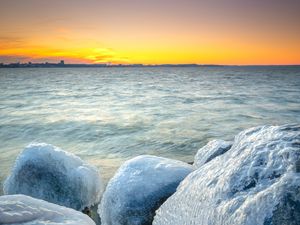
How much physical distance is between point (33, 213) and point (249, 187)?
1.56 meters

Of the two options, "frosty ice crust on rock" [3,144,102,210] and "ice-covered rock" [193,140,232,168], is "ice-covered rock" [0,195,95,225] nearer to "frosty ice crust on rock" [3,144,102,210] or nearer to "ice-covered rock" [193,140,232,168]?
"ice-covered rock" [193,140,232,168]

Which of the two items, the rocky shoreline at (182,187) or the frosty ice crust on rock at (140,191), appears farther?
the frosty ice crust on rock at (140,191)

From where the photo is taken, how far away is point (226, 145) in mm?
3674

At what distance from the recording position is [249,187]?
223cm

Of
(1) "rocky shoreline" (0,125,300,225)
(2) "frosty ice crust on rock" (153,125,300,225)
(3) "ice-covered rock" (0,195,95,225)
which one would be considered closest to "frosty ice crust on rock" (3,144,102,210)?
(1) "rocky shoreline" (0,125,300,225)

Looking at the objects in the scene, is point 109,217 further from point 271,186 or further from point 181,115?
point 181,115

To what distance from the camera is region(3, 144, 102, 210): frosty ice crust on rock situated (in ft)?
15.3

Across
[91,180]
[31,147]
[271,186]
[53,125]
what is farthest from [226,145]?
[53,125]

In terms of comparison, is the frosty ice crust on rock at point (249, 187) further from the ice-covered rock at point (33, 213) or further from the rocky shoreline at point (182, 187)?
the ice-covered rock at point (33, 213)

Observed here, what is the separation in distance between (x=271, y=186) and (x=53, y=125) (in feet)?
43.8

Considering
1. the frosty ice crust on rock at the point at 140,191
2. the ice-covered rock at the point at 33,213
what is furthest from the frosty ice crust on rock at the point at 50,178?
the ice-covered rock at the point at 33,213

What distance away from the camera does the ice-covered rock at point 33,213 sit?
243 cm

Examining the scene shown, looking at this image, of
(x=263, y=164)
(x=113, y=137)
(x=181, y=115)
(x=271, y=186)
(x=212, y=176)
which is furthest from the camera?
(x=181, y=115)

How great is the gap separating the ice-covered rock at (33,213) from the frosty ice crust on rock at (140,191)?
3.29 feet
